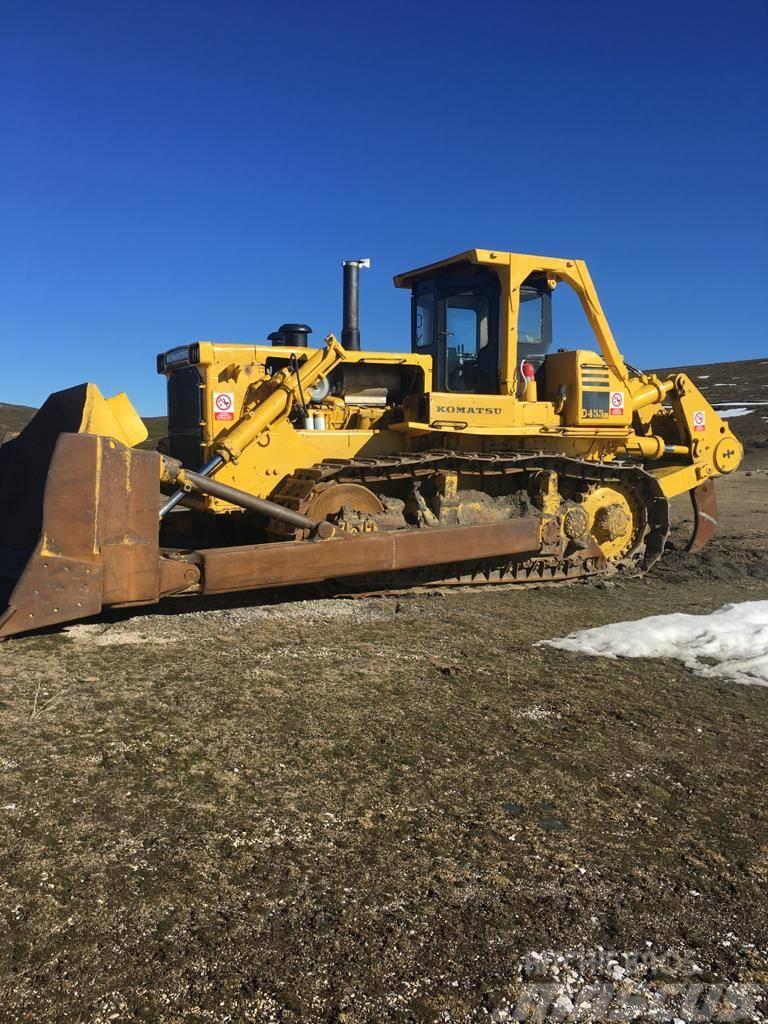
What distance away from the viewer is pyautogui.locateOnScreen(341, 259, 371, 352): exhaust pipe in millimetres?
9594

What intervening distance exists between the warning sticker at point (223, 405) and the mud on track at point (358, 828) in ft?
9.89

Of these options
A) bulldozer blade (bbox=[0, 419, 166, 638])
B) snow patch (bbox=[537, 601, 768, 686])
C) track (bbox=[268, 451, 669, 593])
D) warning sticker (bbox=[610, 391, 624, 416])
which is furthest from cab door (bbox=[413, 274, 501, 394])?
bulldozer blade (bbox=[0, 419, 166, 638])

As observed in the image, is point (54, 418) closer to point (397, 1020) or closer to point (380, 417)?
point (380, 417)

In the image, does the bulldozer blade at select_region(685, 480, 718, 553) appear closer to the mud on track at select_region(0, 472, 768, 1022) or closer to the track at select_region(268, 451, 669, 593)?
the track at select_region(268, 451, 669, 593)

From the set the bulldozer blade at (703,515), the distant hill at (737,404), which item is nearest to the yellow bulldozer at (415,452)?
the bulldozer blade at (703,515)

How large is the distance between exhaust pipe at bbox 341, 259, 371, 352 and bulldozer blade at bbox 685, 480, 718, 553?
16.6ft

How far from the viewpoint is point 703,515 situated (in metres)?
11.0

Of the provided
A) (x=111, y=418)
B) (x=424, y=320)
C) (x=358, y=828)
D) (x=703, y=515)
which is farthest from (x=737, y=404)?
(x=358, y=828)

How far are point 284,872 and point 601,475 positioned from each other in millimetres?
7252

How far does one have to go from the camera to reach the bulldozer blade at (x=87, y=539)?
5211 millimetres

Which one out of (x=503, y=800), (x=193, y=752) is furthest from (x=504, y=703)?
(x=193, y=752)

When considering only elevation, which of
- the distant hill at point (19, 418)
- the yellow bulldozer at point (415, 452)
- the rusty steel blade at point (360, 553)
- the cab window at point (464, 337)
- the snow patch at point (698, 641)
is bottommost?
the snow patch at point (698, 641)

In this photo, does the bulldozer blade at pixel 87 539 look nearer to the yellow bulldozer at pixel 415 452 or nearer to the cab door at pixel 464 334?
the yellow bulldozer at pixel 415 452

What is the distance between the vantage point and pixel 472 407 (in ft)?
28.9
